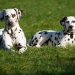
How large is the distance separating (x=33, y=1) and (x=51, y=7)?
3.28 metres

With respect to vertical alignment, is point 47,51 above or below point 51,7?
below

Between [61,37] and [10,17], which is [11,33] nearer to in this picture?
[10,17]

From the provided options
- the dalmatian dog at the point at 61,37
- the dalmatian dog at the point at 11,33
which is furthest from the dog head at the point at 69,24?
the dalmatian dog at the point at 11,33

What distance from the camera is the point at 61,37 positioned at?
599 inches

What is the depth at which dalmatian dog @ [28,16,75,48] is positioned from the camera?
14.8 meters

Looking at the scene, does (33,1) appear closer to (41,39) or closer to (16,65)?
(41,39)

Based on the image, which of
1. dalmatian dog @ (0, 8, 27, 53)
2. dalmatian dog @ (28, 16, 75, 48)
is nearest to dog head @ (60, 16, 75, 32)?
dalmatian dog @ (28, 16, 75, 48)

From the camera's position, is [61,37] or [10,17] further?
[61,37]

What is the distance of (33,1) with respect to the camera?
3177 cm

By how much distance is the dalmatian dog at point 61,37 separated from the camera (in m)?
14.8

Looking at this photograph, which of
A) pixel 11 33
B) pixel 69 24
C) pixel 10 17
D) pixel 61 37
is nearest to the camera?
pixel 10 17

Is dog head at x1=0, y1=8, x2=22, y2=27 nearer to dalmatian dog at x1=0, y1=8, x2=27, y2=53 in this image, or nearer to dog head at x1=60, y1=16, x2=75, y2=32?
dalmatian dog at x1=0, y1=8, x2=27, y2=53

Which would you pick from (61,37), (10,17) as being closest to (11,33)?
(10,17)

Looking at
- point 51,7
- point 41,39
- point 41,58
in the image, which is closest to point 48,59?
point 41,58
